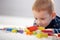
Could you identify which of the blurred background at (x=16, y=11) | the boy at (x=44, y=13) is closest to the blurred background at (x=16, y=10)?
the blurred background at (x=16, y=11)

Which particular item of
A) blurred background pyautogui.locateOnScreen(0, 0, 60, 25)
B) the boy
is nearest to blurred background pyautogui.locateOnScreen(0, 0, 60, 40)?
blurred background pyautogui.locateOnScreen(0, 0, 60, 25)

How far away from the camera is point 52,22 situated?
0.87 m

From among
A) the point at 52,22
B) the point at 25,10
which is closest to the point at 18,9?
the point at 25,10

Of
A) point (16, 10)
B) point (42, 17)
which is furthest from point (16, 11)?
point (42, 17)

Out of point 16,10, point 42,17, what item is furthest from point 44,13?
point 16,10

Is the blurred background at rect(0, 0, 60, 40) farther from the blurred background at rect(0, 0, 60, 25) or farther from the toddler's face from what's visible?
the toddler's face

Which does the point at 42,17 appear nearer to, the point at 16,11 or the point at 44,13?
the point at 44,13

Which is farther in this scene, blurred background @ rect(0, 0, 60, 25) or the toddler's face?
blurred background @ rect(0, 0, 60, 25)

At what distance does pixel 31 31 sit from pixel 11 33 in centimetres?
8

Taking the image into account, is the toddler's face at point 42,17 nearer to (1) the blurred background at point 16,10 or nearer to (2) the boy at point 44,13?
(2) the boy at point 44,13

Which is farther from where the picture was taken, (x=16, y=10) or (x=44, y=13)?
(x=16, y=10)

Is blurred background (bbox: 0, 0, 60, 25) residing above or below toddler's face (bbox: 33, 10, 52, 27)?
above

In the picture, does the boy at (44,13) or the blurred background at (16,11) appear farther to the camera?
the blurred background at (16,11)

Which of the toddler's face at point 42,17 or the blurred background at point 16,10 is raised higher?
the blurred background at point 16,10
